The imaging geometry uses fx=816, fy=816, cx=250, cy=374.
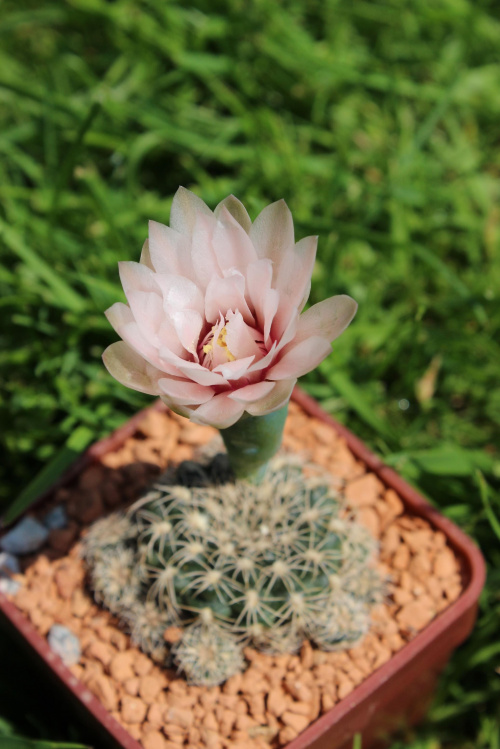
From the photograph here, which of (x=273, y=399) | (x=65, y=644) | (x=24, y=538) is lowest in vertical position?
(x=65, y=644)

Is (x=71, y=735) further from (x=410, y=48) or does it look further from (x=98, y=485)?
(x=410, y=48)

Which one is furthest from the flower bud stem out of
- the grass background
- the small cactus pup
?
the grass background

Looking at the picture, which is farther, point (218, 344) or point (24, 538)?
point (24, 538)

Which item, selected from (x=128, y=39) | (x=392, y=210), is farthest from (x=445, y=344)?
(x=128, y=39)

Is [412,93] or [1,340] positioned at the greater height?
[1,340]

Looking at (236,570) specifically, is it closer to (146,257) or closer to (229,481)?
(229,481)

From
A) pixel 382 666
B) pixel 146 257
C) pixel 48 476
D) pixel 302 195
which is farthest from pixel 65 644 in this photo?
pixel 302 195
